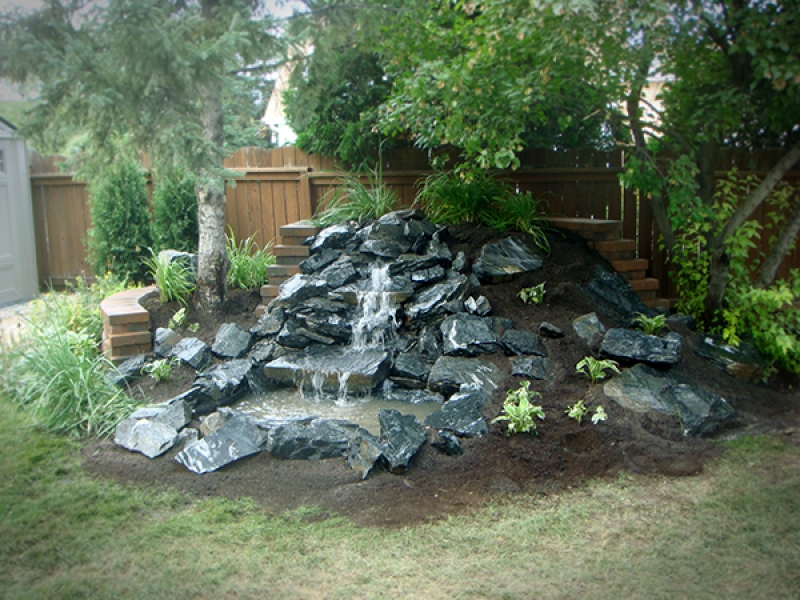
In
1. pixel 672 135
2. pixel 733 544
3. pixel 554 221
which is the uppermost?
pixel 672 135

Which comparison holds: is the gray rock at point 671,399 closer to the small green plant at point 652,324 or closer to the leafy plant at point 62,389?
the small green plant at point 652,324

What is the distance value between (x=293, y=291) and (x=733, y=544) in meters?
4.02

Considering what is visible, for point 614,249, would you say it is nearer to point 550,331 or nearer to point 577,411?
point 550,331

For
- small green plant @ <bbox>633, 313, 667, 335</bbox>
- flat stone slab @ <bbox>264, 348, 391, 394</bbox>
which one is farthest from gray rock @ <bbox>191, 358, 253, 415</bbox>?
small green plant @ <bbox>633, 313, 667, 335</bbox>

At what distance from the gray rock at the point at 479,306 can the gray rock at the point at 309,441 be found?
180cm

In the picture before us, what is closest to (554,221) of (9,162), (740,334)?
(740,334)

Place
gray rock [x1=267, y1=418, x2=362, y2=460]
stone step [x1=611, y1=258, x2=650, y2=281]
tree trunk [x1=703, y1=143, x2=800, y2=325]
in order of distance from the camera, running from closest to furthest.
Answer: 1. gray rock [x1=267, y1=418, x2=362, y2=460]
2. tree trunk [x1=703, y1=143, x2=800, y2=325]
3. stone step [x1=611, y1=258, x2=650, y2=281]

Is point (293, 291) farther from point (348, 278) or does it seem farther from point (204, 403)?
point (204, 403)

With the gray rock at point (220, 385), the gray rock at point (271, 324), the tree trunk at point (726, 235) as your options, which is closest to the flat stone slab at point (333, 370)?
the gray rock at point (220, 385)

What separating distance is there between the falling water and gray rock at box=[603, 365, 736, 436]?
190 cm

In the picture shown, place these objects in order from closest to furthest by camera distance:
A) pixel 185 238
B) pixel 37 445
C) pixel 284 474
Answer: pixel 284 474
pixel 37 445
pixel 185 238

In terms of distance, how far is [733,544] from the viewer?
3.17 metres

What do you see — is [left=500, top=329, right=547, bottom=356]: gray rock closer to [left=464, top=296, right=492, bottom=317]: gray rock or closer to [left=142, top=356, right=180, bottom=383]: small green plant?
[left=464, top=296, right=492, bottom=317]: gray rock

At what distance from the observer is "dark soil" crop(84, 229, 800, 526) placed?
3686 millimetres
